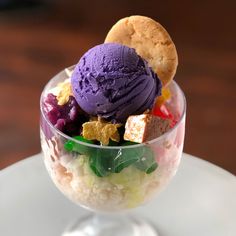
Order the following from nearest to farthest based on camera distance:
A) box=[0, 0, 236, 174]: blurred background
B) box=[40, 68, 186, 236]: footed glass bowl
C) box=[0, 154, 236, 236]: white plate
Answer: box=[40, 68, 186, 236]: footed glass bowl → box=[0, 154, 236, 236]: white plate → box=[0, 0, 236, 174]: blurred background

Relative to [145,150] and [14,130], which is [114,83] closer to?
[145,150]

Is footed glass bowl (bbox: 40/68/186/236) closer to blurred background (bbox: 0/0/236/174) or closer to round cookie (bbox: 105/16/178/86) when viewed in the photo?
round cookie (bbox: 105/16/178/86)

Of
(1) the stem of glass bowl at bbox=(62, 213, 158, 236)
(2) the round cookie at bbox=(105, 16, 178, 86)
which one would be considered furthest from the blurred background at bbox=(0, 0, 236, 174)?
(2) the round cookie at bbox=(105, 16, 178, 86)

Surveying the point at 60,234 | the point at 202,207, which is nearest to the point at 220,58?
the point at 202,207

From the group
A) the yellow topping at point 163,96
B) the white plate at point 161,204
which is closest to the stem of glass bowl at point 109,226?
the white plate at point 161,204

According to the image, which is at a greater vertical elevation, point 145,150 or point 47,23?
point 145,150

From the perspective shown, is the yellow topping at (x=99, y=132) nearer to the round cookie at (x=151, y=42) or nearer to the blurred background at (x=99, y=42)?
the round cookie at (x=151, y=42)
